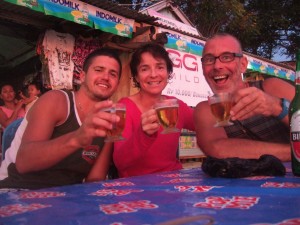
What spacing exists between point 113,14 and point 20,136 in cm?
338

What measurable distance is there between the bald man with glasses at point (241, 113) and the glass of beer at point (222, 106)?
37mm

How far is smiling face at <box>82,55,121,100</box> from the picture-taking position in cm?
251

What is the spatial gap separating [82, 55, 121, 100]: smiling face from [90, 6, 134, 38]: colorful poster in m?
2.37

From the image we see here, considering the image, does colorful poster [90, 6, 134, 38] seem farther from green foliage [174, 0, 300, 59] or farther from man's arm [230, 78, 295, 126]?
green foliage [174, 0, 300, 59]

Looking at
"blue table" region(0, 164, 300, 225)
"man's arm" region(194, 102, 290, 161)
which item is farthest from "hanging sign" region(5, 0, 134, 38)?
"blue table" region(0, 164, 300, 225)

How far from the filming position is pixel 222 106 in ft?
5.87

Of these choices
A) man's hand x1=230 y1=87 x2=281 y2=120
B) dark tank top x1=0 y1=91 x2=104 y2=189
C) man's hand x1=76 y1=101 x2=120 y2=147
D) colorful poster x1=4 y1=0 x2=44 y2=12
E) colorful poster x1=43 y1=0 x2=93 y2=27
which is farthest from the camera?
colorful poster x1=43 y1=0 x2=93 y2=27

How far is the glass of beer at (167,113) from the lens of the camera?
1.85 m

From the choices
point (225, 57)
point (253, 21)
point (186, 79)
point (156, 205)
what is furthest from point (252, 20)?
point (156, 205)

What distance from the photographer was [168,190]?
44.9 inches

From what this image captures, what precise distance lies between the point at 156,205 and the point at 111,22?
450 cm

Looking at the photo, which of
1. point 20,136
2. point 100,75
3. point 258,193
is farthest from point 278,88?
point 20,136

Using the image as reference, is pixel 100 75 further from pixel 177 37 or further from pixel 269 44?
pixel 269 44

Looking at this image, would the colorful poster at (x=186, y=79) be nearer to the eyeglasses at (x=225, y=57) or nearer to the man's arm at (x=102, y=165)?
the eyeglasses at (x=225, y=57)
